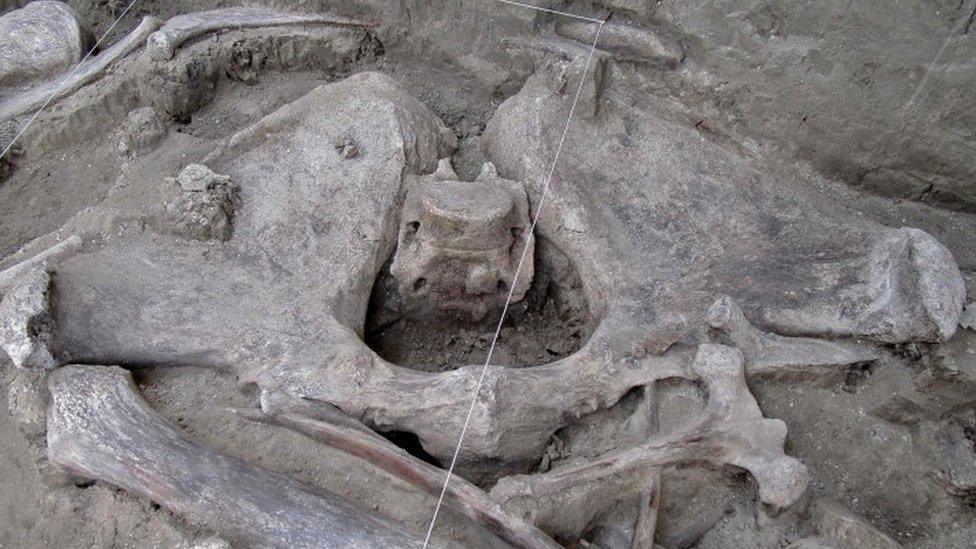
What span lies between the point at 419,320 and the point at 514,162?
79 cm

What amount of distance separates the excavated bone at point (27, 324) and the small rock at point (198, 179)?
670 millimetres

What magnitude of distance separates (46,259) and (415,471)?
166cm

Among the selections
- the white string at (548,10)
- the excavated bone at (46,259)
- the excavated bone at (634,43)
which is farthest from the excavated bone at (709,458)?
the excavated bone at (46,259)

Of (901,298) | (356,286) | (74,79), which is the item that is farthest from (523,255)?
(74,79)

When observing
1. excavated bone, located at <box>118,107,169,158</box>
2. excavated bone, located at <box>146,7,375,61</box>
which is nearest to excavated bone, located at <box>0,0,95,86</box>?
excavated bone, located at <box>146,7,375,61</box>

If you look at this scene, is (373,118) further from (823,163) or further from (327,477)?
(823,163)

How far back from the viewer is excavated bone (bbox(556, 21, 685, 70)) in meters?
3.60

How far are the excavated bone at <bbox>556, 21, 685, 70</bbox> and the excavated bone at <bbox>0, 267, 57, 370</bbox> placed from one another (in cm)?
243

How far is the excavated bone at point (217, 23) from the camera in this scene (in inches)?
160

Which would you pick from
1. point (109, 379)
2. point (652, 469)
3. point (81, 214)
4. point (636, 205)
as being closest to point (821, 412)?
point (652, 469)

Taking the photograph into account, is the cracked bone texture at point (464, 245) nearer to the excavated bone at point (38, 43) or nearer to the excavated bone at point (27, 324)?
the excavated bone at point (27, 324)

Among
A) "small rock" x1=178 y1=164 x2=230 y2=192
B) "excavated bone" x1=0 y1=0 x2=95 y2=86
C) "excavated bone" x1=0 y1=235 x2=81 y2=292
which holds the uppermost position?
"excavated bone" x1=0 y1=0 x2=95 y2=86

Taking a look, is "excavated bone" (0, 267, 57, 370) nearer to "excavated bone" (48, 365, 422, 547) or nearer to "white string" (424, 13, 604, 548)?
"excavated bone" (48, 365, 422, 547)

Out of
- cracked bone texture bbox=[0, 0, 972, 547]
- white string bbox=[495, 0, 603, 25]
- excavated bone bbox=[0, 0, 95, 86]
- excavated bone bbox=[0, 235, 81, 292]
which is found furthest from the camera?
excavated bone bbox=[0, 0, 95, 86]
